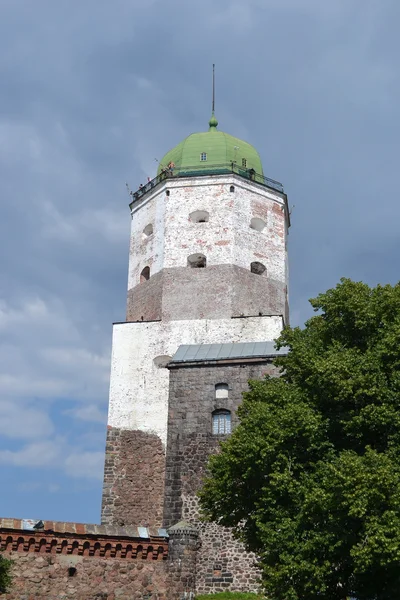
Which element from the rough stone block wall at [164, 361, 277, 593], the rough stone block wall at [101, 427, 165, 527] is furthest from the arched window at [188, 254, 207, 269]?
the rough stone block wall at [101, 427, 165, 527]

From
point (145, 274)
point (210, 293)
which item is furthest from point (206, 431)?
point (145, 274)

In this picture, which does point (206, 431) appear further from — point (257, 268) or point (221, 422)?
point (257, 268)

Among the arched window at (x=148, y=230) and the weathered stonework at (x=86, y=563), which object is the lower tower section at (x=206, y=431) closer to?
the weathered stonework at (x=86, y=563)

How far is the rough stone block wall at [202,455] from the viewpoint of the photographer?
2583 centimetres

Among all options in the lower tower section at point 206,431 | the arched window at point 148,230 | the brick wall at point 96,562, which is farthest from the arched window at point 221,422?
the arched window at point 148,230

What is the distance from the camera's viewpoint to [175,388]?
29719 mm

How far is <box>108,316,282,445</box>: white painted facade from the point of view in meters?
33.4

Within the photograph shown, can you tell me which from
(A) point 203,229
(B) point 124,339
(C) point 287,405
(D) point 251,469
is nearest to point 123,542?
(D) point 251,469

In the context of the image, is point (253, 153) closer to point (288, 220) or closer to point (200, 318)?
point (288, 220)

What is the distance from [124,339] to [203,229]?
626 cm

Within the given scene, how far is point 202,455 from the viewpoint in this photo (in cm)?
2806

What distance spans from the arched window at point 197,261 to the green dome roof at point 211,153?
14.5 ft

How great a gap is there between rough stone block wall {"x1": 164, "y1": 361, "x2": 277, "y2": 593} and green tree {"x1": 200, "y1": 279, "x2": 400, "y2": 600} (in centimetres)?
503

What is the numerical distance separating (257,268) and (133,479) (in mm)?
11236
